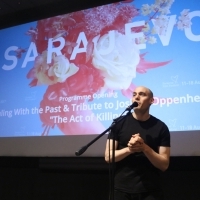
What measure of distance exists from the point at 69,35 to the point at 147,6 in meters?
0.81

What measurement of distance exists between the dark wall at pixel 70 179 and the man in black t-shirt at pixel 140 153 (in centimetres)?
95

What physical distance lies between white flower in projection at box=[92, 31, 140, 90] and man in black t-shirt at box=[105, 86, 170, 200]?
933 millimetres

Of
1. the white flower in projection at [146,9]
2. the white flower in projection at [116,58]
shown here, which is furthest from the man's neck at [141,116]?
the white flower in projection at [146,9]

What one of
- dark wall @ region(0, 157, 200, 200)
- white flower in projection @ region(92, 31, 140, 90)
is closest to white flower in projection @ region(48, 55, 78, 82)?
white flower in projection @ region(92, 31, 140, 90)

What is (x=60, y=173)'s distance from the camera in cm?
323

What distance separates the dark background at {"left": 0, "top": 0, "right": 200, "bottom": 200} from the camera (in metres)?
2.67

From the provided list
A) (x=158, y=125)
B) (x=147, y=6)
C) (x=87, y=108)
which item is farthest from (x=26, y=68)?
(x=158, y=125)

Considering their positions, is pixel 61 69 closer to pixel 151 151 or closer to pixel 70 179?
pixel 70 179

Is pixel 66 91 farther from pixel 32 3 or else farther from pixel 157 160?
pixel 157 160

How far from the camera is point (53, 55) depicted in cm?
308

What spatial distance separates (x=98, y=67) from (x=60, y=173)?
46.9 inches

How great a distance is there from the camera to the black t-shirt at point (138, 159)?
1633mm

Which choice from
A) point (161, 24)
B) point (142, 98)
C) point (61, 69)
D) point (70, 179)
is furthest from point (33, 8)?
point (142, 98)

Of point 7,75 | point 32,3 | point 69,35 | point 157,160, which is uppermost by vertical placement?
point 32,3
